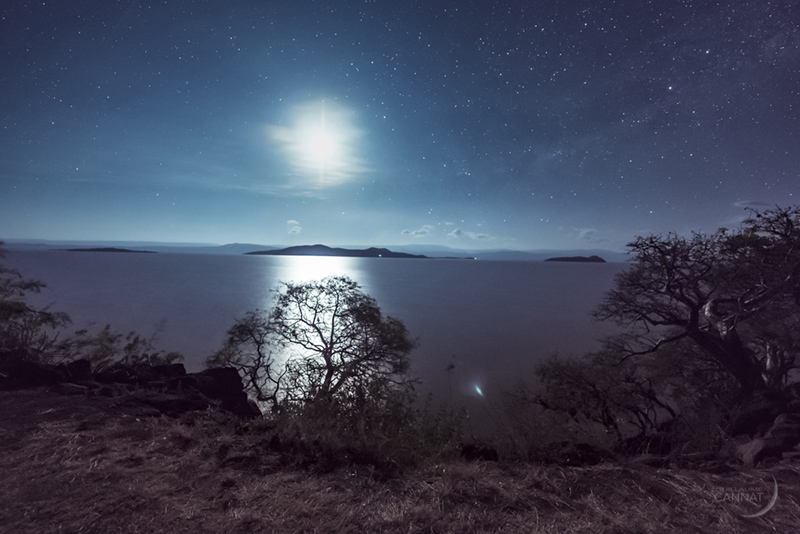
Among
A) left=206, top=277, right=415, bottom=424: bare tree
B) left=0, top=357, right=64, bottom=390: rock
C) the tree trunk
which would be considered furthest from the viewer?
left=206, top=277, right=415, bottom=424: bare tree

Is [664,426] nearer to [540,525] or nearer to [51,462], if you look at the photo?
[540,525]

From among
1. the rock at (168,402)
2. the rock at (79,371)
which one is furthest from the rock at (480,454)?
the rock at (79,371)

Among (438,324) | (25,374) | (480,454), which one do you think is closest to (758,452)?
(480,454)

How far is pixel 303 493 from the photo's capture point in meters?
3.63

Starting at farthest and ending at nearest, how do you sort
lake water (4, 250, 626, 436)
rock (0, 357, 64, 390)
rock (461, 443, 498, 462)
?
lake water (4, 250, 626, 436)
rock (0, 357, 64, 390)
rock (461, 443, 498, 462)

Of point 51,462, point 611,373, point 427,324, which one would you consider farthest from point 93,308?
point 611,373

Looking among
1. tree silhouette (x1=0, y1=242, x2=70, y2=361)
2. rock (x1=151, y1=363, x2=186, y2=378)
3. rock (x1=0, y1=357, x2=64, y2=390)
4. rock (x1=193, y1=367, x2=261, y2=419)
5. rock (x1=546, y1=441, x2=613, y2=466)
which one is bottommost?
rock (x1=193, y1=367, x2=261, y2=419)

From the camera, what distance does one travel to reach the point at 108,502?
3.35 m

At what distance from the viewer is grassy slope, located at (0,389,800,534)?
126 inches

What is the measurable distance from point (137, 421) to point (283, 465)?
3.15 m

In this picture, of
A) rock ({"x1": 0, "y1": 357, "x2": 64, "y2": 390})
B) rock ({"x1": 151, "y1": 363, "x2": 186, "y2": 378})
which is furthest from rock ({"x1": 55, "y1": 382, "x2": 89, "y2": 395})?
rock ({"x1": 151, "y1": 363, "x2": 186, "y2": 378})

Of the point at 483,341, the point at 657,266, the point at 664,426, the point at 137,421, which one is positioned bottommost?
the point at 483,341

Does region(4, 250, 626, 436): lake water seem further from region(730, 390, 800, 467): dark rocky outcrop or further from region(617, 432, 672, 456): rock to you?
region(730, 390, 800, 467): dark rocky outcrop

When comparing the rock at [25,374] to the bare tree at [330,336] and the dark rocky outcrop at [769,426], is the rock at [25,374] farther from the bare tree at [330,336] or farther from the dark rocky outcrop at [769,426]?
the dark rocky outcrop at [769,426]
